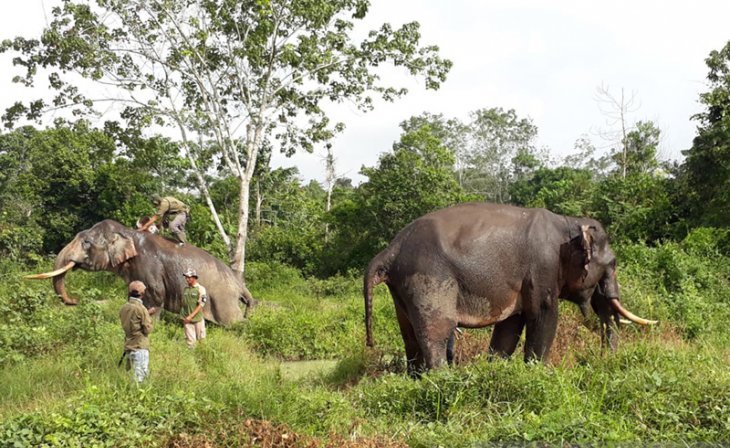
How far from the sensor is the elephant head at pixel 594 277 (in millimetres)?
7105

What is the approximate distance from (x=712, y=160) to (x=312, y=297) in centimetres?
1077

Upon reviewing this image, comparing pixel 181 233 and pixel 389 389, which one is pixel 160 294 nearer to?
pixel 181 233

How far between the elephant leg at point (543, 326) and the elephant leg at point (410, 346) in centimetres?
110

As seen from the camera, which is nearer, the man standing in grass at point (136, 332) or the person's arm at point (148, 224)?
the man standing in grass at point (136, 332)

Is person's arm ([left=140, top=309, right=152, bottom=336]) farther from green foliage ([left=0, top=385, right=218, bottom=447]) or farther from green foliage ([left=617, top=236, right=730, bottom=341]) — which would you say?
green foliage ([left=617, top=236, right=730, bottom=341])

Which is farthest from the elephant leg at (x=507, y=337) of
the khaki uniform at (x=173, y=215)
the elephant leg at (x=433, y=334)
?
the khaki uniform at (x=173, y=215)

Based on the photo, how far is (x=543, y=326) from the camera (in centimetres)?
689

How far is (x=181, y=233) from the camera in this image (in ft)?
40.1

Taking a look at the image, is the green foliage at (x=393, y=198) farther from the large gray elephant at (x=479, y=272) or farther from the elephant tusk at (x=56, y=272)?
the large gray elephant at (x=479, y=272)

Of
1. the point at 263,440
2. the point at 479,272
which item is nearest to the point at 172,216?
the point at 479,272

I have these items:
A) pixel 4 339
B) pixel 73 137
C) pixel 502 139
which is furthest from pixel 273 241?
pixel 502 139

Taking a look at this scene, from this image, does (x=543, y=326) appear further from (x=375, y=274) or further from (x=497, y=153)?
(x=497, y=153)

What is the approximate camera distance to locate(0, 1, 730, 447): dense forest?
502 cm

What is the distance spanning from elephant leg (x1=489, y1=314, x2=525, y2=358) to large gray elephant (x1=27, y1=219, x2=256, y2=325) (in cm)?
549
